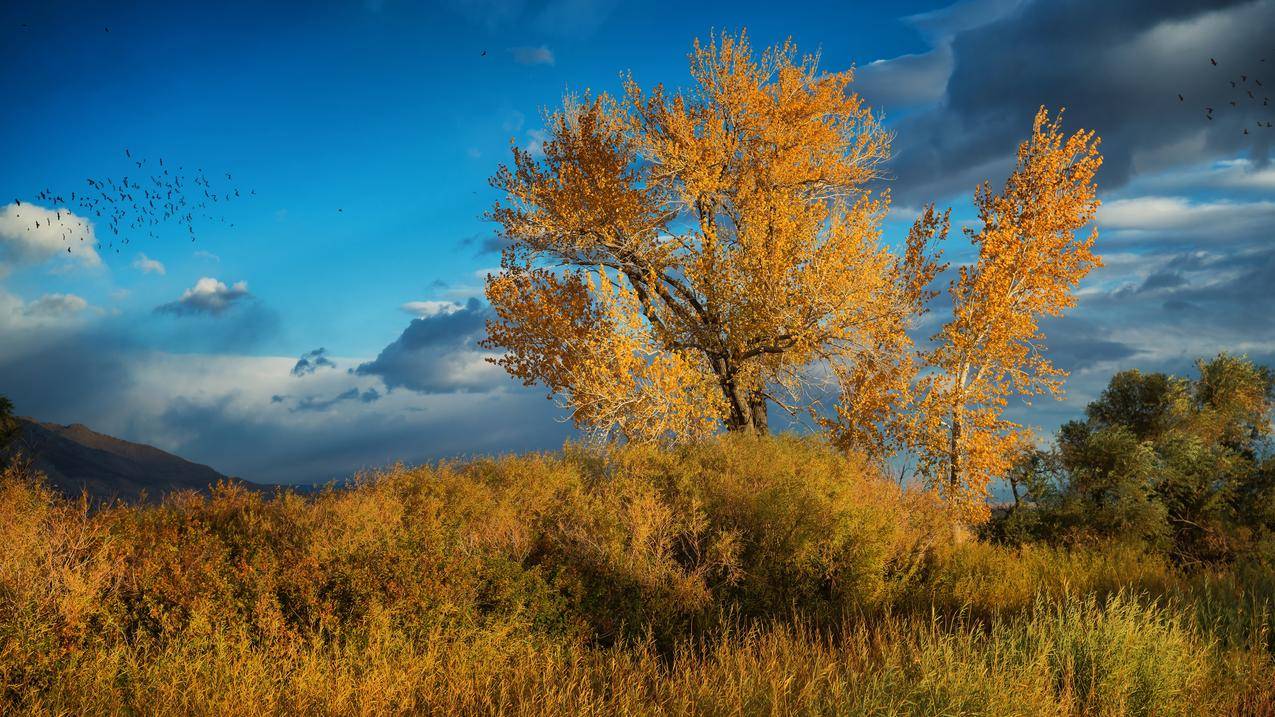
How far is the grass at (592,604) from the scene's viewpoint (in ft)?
25.3

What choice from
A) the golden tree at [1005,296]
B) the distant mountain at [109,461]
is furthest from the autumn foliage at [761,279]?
the distant mountain at [109,461]

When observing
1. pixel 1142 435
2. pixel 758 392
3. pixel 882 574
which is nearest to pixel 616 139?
pixel 758 392

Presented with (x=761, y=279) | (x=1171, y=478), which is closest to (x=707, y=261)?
(x=761, y=279)

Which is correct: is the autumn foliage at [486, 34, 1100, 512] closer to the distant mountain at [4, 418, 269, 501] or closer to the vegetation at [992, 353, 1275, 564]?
the vegetation at [992, 353, 1275, 564]

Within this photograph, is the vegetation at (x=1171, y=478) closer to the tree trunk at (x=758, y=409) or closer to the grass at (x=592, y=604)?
the grass at (x=592, y=604)

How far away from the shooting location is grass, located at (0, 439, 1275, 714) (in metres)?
7.70

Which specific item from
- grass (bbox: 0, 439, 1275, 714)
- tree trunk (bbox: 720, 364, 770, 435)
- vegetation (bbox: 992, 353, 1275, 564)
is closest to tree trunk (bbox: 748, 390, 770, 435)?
tree trunk (bbox: 720, 364, 770, 435)

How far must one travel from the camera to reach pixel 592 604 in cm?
1251

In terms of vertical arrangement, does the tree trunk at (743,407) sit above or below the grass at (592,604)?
above

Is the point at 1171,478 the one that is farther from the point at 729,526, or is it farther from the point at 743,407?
the point at 729,526

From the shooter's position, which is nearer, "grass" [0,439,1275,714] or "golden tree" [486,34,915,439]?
"grass" [0,439,1275,714]

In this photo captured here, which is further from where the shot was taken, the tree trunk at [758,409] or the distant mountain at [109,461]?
the distant mountain at [109,461]

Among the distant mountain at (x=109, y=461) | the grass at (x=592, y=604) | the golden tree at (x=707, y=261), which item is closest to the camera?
the grass at (x=592, y=604)

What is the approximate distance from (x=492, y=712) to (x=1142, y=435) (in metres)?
27.0
